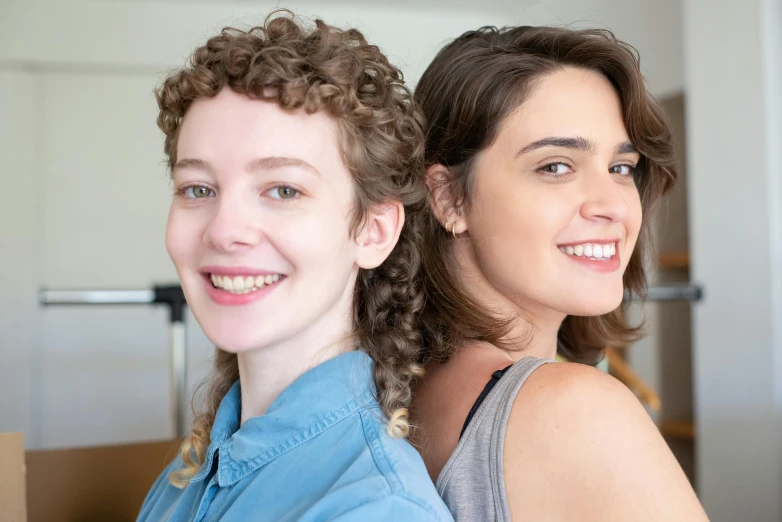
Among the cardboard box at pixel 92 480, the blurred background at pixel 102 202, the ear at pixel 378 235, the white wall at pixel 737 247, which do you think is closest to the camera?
the ear at pixel 378 235

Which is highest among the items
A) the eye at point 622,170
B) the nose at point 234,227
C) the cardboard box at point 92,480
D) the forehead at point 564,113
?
the forehead at point 564,113

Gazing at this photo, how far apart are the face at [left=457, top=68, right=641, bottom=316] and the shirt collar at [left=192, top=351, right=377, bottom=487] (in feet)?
1.02

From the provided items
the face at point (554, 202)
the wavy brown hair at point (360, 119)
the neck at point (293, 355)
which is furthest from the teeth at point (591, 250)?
the neck at point (293, 355)

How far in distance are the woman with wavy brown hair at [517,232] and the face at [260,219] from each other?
24 centimetres

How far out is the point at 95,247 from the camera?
3.61 metres

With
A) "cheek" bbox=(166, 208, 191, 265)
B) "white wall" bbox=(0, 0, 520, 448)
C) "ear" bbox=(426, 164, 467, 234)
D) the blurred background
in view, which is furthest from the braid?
"white wall" bbox=(0, 0, 520, 448)

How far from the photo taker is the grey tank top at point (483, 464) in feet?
3.11

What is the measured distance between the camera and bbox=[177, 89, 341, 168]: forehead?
2.95 ft

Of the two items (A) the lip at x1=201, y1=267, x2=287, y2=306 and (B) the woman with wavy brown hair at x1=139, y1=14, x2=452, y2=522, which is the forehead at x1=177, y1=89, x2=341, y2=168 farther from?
(A) the lip at x1=201, y1=267, x2=287, y2=306

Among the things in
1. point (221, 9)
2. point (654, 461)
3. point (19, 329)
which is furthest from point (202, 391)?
point (221, 9)

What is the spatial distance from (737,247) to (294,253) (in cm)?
201

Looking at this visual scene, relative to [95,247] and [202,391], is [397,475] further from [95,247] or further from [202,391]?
[95,247]

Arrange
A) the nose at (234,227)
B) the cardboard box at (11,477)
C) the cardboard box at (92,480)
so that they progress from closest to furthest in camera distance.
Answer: the nose at (234,227) < the cardboard box at (11,477) < the cardboard box at (92,480)

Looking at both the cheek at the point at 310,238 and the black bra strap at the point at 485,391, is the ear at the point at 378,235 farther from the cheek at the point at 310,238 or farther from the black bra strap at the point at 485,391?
the black bra strap at the point at 485,391
